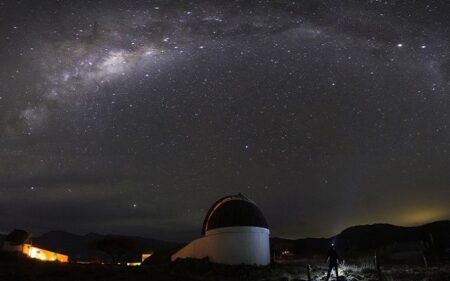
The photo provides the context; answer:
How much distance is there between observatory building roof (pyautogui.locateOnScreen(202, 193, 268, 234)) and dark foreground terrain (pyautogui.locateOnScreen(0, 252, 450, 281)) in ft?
14.2

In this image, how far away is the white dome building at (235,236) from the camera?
33.5 meters

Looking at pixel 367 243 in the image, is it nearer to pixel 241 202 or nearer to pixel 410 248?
pixel 410 248

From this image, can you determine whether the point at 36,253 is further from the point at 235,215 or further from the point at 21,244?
the point at 235,215

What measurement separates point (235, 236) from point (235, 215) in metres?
1.88

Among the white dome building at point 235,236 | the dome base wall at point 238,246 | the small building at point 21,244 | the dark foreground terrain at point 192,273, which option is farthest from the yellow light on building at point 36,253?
the dome base wall at point 238,246

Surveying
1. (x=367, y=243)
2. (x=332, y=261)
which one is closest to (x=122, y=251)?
(x=332, y=261)

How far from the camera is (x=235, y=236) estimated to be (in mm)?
33875

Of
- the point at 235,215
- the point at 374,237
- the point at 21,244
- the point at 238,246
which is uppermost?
the point at 374,237

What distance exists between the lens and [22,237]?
2271 inches

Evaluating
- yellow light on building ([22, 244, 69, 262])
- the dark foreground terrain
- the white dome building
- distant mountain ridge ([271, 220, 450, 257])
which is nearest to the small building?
yellow light on building ([22, 244, 69, 262])

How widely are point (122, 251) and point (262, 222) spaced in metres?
31.3

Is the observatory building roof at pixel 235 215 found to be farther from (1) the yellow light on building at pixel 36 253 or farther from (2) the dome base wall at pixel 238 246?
(1) the yellow light on building at pixel 36 253

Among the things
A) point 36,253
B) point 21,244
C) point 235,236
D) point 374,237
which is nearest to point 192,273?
point 235,236

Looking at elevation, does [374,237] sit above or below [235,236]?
above
